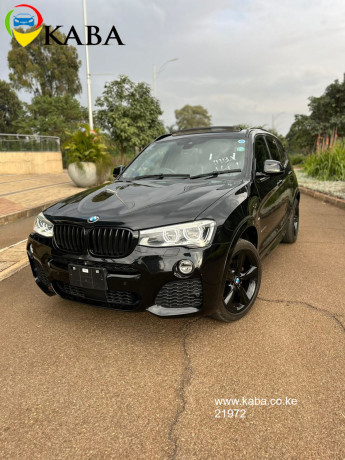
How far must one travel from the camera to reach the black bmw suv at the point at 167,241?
94.3 inches

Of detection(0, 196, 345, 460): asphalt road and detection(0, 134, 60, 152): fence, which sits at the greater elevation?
detection(0, 134, 60, 152): fence

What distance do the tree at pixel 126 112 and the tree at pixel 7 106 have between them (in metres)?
27.7

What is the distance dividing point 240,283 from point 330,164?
12.1 m

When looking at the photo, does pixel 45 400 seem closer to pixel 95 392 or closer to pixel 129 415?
pixel 95 392

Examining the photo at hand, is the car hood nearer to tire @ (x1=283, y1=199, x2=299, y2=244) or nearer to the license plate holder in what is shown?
the license plate holder

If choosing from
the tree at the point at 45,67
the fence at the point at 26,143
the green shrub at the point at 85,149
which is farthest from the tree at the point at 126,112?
the tree at the point at 45,67

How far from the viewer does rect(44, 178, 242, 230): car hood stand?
2484mm

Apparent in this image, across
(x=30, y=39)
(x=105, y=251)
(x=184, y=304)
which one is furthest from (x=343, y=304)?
(x=30, y=39)

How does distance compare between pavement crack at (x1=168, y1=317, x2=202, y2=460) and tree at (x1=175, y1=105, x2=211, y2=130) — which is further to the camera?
tree at (x1=175, y1=105, x2=211, y2=130)

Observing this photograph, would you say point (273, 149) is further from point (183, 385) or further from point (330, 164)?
point (330, 164)

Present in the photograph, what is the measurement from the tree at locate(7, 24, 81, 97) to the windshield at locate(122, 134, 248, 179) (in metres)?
40.9

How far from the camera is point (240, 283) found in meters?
2.90

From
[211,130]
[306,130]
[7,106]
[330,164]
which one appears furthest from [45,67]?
[211,130]

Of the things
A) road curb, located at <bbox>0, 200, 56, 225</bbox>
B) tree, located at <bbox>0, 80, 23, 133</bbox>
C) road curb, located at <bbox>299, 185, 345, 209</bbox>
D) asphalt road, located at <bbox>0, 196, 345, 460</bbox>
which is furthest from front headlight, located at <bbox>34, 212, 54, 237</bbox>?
tree, located at <bbox>0, 80, 23, 133</bbox>
